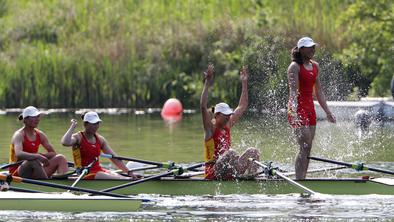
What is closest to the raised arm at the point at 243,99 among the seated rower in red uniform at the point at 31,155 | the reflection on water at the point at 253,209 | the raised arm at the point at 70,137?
the reflection on water at the point at 253,209

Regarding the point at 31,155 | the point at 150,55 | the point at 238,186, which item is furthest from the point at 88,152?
the point at 150,55

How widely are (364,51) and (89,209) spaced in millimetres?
20245

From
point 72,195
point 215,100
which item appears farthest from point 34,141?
point 215,100

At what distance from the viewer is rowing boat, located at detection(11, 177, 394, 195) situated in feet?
53.0

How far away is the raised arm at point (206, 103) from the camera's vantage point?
1631 centimetres

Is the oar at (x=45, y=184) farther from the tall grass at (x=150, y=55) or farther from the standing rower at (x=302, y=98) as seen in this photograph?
the tall grass at (x=150, y=55)

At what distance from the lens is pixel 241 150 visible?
23953mm

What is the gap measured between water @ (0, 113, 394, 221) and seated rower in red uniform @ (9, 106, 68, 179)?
164cm

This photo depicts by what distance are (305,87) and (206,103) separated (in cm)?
151

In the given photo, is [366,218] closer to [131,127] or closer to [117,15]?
[131,127]

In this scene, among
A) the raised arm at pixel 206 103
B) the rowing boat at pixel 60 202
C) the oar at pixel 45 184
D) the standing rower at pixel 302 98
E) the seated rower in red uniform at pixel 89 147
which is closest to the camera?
the rowing boat at pixel 60 202

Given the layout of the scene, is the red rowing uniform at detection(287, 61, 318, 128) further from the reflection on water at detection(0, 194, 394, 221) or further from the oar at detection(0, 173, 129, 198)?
the oar at detection(0, 173, 129, 198)

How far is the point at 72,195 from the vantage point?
15.4 m

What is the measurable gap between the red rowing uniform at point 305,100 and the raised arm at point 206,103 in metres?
1.19
